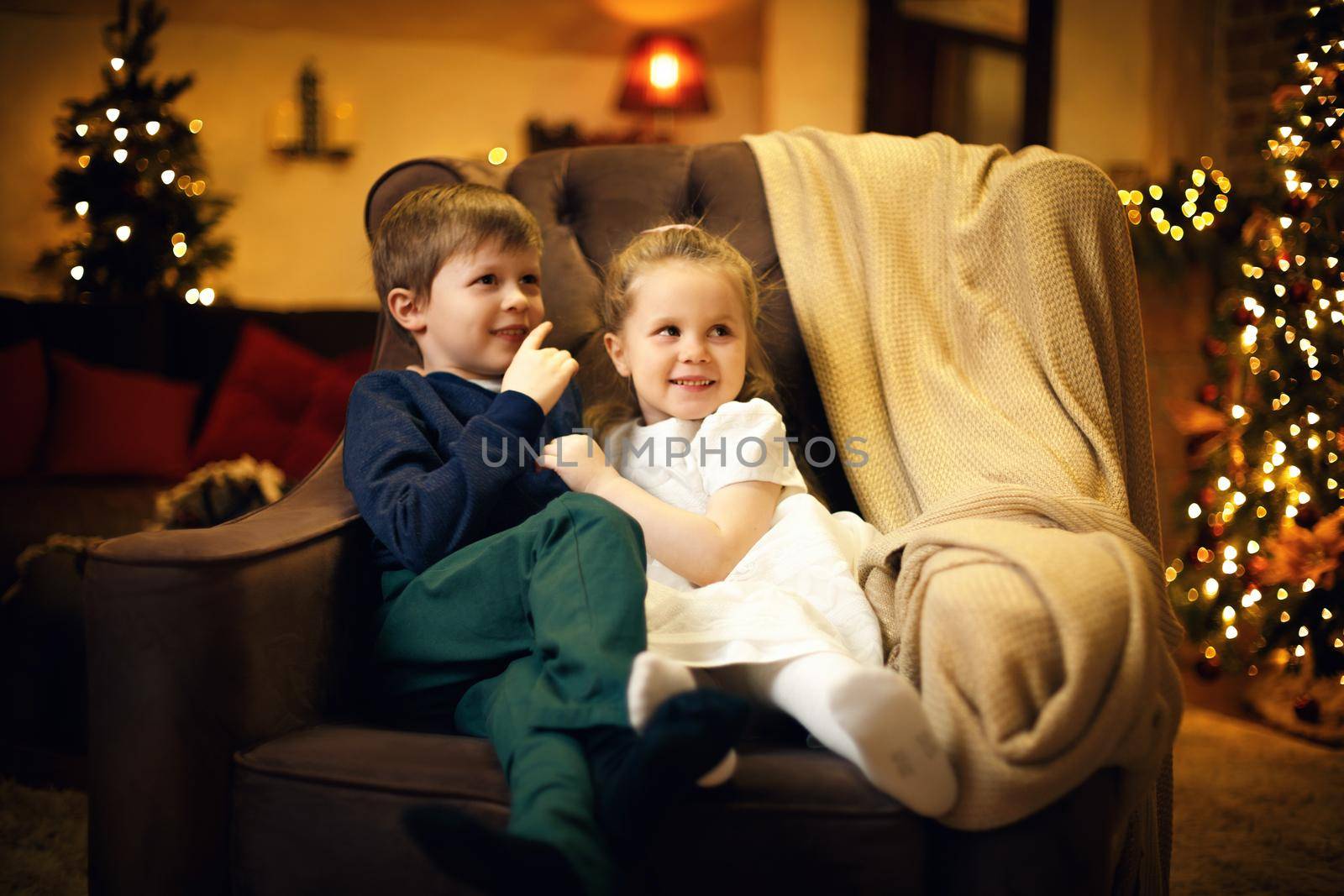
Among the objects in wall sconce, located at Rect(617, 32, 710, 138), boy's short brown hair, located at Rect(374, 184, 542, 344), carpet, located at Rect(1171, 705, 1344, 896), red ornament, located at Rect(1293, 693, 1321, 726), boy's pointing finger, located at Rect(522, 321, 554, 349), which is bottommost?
carpet, located at Rect(1171, 705, 1344, 896)

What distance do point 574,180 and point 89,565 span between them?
3.13 feet

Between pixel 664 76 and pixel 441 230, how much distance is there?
3.48 metres

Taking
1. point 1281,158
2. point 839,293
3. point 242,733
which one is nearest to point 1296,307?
point 1281,158

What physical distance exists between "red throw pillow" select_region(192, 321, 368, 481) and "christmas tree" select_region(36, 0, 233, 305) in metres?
0.61

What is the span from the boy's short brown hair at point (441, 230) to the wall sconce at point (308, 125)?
3322 mm

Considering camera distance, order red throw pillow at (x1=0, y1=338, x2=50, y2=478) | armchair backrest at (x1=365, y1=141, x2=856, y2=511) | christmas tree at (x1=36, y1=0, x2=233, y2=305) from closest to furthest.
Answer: armchair backrest at (x1=365, y1=141, x2=856, y2=511)
red throw pillow at (x1=0, y1=338, x2=50, y2=478)
christmas tree at (x1=36, y1=0, x2=233, y2=305)

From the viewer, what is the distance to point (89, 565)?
0.99 m

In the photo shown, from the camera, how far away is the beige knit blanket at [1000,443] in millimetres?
904

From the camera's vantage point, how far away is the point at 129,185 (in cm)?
351

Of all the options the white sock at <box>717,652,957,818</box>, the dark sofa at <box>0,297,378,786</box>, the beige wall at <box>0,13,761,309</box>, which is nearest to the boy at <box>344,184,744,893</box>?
the white sock at <box>717,652,957,818</box>

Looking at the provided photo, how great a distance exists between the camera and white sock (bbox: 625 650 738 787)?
867 millimetres

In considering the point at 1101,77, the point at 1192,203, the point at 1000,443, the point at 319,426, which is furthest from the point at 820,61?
the point at 1000,443

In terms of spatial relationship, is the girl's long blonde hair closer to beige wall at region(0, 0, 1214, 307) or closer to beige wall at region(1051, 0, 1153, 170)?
beige wall at region(0, 0, 1214, 307)

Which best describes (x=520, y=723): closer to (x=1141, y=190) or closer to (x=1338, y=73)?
(x=1338, y=73)
